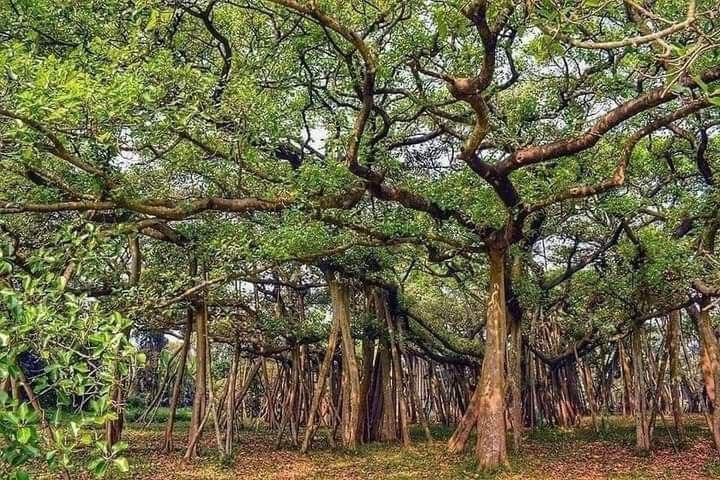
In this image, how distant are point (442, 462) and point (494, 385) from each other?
138cm

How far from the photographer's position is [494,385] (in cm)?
838

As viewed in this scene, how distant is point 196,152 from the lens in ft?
22.7

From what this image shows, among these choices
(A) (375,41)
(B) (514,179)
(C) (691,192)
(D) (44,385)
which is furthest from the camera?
(C) (691,192)

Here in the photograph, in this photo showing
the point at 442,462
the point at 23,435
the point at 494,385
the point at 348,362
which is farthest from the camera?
the point at 348,362

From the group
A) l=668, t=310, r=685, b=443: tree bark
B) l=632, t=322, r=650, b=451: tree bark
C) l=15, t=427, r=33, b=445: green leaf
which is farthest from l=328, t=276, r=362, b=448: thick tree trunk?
l=15, t=427, r=33, b=445: green leaf

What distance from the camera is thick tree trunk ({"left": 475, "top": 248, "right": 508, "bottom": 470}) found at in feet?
25.9

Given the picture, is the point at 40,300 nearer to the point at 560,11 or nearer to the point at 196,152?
the point at 560,11

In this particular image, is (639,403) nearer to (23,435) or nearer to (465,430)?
(465,430)

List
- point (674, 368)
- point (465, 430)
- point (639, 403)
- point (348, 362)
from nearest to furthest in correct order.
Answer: point (639, 403), point (465, 430), point (674, 368), point (348, 362)

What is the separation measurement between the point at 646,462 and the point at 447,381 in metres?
9.18

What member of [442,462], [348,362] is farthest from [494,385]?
[348,362]

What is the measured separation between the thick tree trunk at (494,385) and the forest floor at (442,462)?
256 millimetres

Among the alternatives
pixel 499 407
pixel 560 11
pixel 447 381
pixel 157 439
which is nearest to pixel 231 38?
pixel 499 407

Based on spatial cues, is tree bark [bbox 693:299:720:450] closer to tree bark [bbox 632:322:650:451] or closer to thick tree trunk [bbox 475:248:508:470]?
tree bark [bbox 632:322:650:451]
